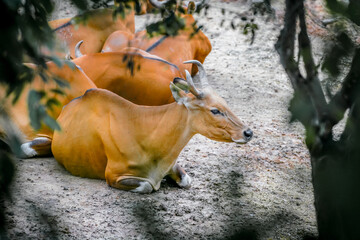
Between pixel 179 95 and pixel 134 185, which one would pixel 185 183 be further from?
pixel 179 95

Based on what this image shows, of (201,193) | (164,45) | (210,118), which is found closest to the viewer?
(210,118)

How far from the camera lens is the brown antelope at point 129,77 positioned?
466 cm

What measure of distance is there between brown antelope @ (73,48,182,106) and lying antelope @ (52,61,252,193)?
0.85 m

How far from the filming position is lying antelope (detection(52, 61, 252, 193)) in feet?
12.0

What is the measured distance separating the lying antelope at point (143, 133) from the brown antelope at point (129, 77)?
85 centimetres

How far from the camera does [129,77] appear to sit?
4.70 m

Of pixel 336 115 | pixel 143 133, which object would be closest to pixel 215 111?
pixel 143 133

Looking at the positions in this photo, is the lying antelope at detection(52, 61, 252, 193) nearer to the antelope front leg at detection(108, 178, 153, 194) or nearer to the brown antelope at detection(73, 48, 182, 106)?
the antelope front leg at detection(108, 178, 153, 194)

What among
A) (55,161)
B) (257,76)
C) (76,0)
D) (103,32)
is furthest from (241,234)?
(257,76)

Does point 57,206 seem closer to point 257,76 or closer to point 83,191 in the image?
point 83,191

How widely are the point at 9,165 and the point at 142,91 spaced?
358cm

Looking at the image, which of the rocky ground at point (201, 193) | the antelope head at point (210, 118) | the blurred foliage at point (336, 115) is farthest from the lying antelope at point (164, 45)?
the blurred foliage at point (336, 115)

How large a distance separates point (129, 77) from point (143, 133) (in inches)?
45.1

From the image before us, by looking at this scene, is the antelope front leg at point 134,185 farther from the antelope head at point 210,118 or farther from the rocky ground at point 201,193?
the antelope head at point 210,118
